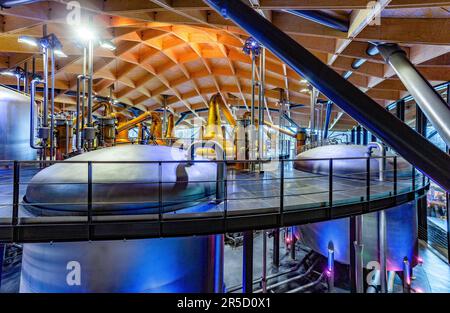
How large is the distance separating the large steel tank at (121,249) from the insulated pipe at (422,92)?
10.4ft

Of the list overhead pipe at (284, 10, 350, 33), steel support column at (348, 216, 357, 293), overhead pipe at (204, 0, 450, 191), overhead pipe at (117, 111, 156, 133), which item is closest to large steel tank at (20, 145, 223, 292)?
overhead pipe at (204, 0, 450, 191)

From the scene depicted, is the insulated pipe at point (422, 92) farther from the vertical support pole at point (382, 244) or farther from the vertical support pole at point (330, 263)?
the vertical support pole at point (330, 263)

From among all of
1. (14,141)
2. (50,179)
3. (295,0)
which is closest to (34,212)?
(50,179)

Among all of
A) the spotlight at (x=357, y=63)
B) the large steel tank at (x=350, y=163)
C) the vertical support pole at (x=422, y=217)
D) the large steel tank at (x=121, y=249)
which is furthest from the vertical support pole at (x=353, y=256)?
the vertical support pole at (x=422, y=217)

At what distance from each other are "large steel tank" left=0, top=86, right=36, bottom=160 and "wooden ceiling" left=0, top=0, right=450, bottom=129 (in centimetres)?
208

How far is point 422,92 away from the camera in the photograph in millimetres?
3480

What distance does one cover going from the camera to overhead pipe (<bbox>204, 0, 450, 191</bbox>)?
227 cm

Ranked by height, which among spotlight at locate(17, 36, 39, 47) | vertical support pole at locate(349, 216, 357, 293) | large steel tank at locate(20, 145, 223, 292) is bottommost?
vertical support pole at locate(349, 216, 357, 293)

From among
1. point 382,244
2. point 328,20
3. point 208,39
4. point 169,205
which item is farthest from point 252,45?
point 382,244

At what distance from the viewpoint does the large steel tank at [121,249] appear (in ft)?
7.76

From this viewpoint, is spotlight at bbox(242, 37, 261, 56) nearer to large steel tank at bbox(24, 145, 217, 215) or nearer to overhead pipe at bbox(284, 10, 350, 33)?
overhead pipe at bbox(284, 10, 350, 33)

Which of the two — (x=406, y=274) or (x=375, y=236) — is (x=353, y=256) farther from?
(x=406, y=274)

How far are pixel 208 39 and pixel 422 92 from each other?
7.13m

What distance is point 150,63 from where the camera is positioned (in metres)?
11.1
